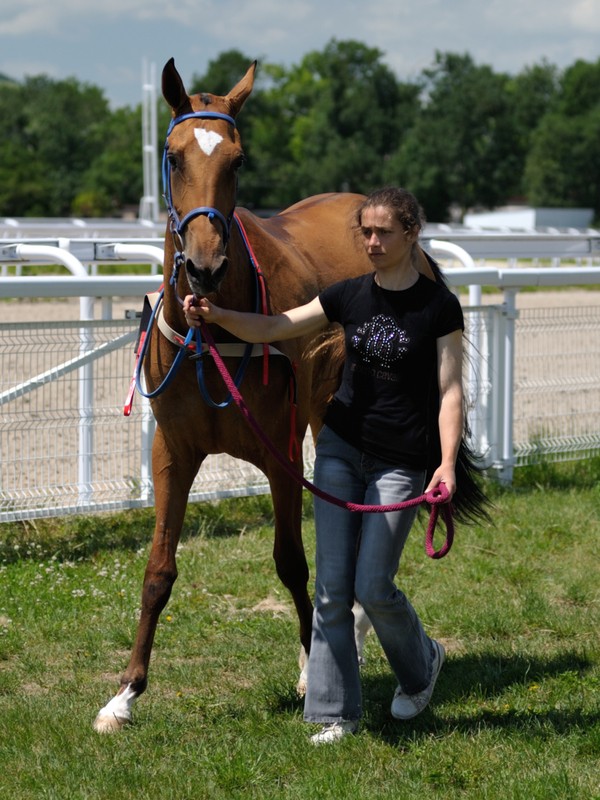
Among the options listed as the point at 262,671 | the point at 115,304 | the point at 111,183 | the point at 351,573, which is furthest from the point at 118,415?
the point at 111,183

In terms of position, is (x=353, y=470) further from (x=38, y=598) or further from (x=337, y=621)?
(x=38, y=598)

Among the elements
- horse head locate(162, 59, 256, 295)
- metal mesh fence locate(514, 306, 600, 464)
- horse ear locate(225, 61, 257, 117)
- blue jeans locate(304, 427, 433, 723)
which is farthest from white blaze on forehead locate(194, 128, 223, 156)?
metal mesh fence locate(514, 306, 600, 464)

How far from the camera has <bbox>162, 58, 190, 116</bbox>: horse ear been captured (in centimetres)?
390

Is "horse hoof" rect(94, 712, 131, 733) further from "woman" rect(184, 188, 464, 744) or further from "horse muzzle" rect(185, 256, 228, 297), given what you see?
"horse muzzle" rect(185, 256, 228, 297)

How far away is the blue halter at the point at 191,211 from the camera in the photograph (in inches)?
147

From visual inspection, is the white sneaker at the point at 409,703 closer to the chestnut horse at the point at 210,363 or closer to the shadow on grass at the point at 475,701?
the shadow on grass at the point at 475,701

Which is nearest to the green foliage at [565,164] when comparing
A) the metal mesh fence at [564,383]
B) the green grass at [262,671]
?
the metal mesh fence at [564,383]

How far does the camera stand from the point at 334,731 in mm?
4066

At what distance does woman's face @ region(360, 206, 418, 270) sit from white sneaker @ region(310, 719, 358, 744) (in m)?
1.67

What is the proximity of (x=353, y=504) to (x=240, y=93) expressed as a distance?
1.61 meters

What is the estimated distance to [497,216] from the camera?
57219 mm

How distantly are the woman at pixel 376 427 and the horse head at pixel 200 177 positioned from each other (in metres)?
0.32

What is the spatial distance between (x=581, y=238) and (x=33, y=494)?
6.97 meters

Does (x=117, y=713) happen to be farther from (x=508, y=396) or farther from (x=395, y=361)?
(x=508, y=396)
